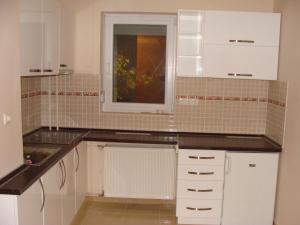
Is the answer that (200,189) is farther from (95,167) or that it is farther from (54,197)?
(54,197)

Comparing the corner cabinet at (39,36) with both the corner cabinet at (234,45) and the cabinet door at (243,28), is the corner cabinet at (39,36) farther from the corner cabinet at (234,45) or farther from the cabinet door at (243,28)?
the cabinet door at (243,28)

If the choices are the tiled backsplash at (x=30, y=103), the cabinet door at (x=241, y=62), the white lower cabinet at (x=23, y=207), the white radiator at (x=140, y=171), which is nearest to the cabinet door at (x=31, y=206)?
the white lower cabinet at (x=23, y=207)

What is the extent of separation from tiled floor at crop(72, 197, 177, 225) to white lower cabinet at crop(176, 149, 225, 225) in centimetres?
31

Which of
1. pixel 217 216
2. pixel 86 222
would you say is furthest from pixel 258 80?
pixel 86 222

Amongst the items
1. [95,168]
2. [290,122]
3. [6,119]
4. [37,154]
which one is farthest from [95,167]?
[290,122]

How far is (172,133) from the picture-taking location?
3939 millimetres

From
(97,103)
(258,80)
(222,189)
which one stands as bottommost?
(222,189)

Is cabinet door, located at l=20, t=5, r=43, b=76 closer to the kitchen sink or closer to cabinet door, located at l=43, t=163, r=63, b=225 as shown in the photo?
the kitchen sink

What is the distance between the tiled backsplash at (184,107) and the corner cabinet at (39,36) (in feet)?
2.55

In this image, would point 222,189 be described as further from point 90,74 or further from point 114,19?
point 114,19

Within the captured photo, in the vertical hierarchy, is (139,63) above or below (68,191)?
above

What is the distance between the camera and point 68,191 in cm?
315

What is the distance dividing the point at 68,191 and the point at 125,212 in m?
0.94

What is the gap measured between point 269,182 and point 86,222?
6.42ft
